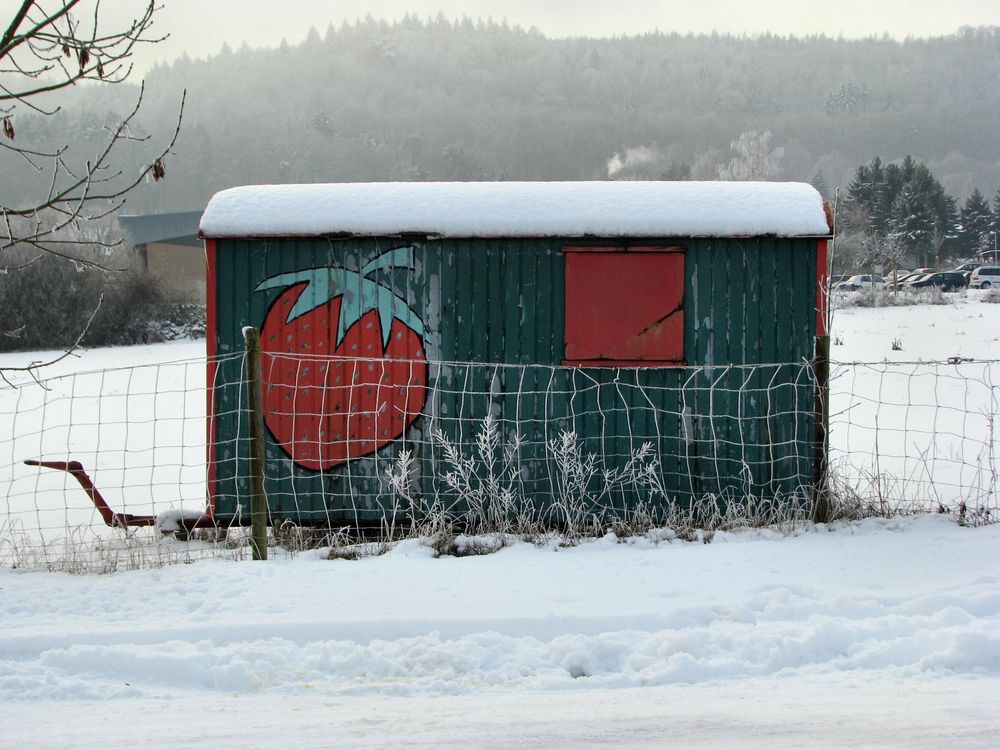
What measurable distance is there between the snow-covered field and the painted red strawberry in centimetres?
132

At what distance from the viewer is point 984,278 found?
1692 inches

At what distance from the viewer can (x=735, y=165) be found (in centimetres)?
6775

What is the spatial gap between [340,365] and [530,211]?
6.16 feet

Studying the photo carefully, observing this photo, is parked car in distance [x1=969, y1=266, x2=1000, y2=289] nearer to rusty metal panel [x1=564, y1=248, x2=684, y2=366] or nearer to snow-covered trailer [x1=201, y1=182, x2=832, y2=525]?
snow-covered trailer [x1=201, y1=182, x2=832, y2=525]

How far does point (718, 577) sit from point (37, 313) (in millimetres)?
28134

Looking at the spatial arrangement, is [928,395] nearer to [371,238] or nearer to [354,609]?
[371,238]

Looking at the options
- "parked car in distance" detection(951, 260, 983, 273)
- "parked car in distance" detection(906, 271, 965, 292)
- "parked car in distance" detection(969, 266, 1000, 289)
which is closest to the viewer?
"parked car in distance" detection(969, 266, 1000, 289)

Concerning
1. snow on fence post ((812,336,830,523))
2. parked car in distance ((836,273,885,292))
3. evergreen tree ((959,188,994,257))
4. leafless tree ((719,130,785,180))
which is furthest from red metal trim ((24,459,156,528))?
evergreen tree ((959,188,994,257))

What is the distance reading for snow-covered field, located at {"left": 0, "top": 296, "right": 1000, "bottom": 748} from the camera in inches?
127

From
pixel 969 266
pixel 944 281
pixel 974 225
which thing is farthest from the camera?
pixel 974 225

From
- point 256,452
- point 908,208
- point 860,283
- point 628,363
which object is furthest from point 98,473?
point 908,208

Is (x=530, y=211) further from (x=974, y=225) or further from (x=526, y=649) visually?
(x=974, y=225)

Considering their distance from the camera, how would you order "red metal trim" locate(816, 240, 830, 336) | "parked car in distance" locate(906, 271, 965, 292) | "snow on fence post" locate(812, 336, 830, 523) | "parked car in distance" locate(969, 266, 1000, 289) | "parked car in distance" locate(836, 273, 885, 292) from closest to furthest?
1. "snow on fence post" locate(812, 336, 830, 523)
2. "red metal trim" locate(816, 240, 830, 336)
3. "parked car in distance" locate(836, 273, 885, 292)
4. "parked car in distance" locate(969, 266, 1000, 289)
5. "parked car in distance" locate(906, 271, 965, 292)

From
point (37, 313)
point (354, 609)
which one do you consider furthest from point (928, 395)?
point (37, 313)
